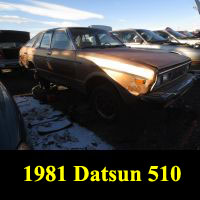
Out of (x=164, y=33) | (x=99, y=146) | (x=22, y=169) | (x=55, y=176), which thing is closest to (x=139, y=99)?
(x=99, y=146)

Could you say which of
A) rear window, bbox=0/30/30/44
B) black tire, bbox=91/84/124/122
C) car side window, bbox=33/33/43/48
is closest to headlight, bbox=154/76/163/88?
black tire, bbox=91/84/124/122

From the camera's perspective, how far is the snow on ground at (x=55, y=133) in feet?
10.2

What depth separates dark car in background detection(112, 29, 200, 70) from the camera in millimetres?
6363

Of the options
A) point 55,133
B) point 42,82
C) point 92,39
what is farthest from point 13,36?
point 55,133

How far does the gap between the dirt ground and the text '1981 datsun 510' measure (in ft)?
0.92

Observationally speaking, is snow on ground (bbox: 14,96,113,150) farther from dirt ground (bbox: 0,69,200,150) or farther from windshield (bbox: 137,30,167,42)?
windshield (bbox: 137,30,167,42)

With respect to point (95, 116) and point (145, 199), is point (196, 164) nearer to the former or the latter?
point (145, 199)

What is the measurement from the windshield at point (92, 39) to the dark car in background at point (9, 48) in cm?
468

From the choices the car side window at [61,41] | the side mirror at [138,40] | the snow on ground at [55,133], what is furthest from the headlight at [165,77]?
the side mirror at [138,40]

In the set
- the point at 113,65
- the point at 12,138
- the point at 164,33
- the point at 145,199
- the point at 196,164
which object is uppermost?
the point at 164,33

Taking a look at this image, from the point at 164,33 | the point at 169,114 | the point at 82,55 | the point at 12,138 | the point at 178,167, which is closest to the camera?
the point at 12,138

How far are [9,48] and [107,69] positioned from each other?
6258 millimetres

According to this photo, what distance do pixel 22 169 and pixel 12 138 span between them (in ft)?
1.58

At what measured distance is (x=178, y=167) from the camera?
2209 mm
